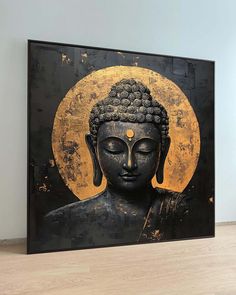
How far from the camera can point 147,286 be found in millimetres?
1916

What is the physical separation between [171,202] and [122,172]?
1.88 feet

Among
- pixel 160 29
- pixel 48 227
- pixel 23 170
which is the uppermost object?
pixel 160 29

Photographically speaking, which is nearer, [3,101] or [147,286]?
[147,286]

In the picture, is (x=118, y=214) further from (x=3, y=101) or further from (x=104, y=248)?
(x=3, y=101)

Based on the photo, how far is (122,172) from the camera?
8.89 feet

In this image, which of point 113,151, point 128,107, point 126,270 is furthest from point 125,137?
point 126,270

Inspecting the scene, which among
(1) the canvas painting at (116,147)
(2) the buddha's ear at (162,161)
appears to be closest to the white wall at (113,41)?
(1) the canvas painting at (116,147)

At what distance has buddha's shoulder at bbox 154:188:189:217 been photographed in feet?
9.36

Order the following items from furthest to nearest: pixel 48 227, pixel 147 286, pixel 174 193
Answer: pixel 174 193 < pixel 48 227 < pixel 147 286

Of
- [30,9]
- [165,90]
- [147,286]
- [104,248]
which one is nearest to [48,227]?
[104,248]

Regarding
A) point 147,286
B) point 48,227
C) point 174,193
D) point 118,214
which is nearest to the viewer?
point 147,286

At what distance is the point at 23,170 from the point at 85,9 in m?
1.50

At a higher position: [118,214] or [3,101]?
[3,101]

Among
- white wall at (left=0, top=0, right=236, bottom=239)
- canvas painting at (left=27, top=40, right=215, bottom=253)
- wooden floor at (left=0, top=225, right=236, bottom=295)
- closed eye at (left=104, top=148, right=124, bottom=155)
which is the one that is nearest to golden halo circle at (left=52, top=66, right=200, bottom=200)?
canvas painting at (left=27, top=40, right=215, bottom=253)
